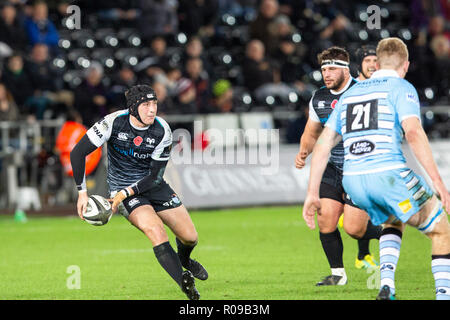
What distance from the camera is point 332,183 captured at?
9.73 metres

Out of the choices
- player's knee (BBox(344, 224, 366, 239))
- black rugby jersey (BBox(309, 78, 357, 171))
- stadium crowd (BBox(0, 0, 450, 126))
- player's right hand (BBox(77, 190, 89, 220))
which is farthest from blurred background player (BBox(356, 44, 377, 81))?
stadium crowd (BBox(0, 0, 450, 126))

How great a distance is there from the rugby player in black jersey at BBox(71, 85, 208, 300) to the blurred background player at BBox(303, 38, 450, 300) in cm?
207

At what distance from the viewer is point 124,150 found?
926 cm

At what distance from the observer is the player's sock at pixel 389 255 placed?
7.78m

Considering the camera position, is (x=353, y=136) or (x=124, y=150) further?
(x=124, y=150)

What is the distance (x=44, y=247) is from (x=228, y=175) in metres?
5.48

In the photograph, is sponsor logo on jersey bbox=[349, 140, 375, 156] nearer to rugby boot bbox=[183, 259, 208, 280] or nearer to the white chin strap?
the white chin strap

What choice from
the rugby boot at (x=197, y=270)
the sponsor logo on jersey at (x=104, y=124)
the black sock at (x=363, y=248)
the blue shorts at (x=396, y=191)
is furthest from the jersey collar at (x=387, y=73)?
the black sock at (x=363, y=248)

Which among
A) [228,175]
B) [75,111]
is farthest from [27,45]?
[228,175]

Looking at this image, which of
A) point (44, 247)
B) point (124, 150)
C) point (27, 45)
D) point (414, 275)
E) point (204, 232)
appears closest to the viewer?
point (124, 150)

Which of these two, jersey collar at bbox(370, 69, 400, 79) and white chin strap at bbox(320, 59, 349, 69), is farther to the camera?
white chin strap at bbox(320, 59, 349, 69)

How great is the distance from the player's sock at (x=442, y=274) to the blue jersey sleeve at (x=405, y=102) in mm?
1117

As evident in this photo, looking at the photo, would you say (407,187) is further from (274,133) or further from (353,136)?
(274,133)

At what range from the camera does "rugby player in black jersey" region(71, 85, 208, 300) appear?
8.94 m
